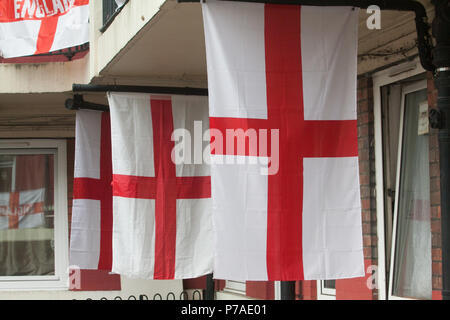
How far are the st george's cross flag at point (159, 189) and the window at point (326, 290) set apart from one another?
114 cm

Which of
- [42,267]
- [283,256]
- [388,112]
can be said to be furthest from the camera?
[42,267]

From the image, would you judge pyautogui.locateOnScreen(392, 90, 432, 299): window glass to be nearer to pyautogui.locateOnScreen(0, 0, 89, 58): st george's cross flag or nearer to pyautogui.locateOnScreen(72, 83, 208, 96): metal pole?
pyautogui.locateOnScreen(72, 83, 208, 96): metal pole

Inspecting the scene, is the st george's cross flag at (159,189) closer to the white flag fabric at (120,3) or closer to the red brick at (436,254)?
the white flag fabric at (120,3)

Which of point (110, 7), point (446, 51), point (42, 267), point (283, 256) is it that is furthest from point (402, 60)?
point (42, 267)

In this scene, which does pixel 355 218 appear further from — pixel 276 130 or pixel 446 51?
pixel 446 51

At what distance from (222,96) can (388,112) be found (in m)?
2.46

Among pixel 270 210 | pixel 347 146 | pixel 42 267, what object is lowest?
pixel 42 267

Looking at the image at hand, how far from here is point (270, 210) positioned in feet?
13.5

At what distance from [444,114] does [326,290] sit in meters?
3.08

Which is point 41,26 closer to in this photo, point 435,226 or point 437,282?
point 435,226

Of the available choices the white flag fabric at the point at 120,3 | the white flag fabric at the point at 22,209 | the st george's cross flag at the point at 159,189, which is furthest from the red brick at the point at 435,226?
the white flag fabric at the point at 22,209

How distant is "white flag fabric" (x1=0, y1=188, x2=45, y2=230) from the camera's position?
10367mm

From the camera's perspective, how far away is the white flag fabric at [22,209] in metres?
10.4

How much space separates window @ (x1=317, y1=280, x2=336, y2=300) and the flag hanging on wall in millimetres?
2263
